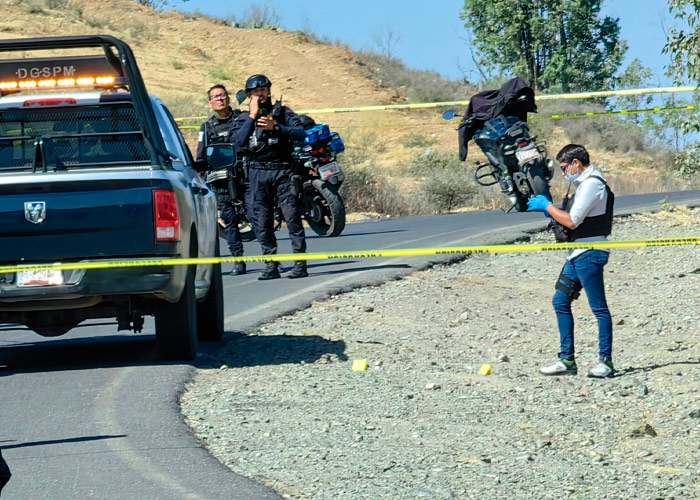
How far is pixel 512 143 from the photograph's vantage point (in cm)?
1484

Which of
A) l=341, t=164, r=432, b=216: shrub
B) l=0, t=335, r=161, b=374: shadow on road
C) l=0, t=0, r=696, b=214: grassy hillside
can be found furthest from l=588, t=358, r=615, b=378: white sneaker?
l=0, t=0, r=696, b=214: grassy hillside

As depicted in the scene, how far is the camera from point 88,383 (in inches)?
332

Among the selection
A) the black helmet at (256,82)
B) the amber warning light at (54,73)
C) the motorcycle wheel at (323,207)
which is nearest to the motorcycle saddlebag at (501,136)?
the motorcycle wheel at (323,207)

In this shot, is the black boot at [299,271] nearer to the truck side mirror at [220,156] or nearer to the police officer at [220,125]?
the police officer at [220,125]

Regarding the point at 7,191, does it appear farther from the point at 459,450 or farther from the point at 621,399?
the point at 621,399

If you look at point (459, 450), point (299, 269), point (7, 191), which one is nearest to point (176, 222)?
point (7, 191)

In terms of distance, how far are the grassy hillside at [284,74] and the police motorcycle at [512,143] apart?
64.8 feet

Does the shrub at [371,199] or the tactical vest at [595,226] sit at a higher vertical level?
the tactical vest at [595,226]

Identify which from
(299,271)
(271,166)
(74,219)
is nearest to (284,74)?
(299,271)

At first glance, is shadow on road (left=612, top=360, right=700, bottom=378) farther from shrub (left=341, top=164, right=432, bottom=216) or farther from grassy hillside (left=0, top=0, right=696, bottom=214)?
grassy hillside (left=0, top=0, right=696, bottom=214)

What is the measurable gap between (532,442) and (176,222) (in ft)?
8.72

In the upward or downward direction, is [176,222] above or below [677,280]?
above

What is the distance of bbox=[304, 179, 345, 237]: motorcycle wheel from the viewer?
16.2 meters

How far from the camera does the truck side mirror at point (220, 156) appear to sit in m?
9.70
